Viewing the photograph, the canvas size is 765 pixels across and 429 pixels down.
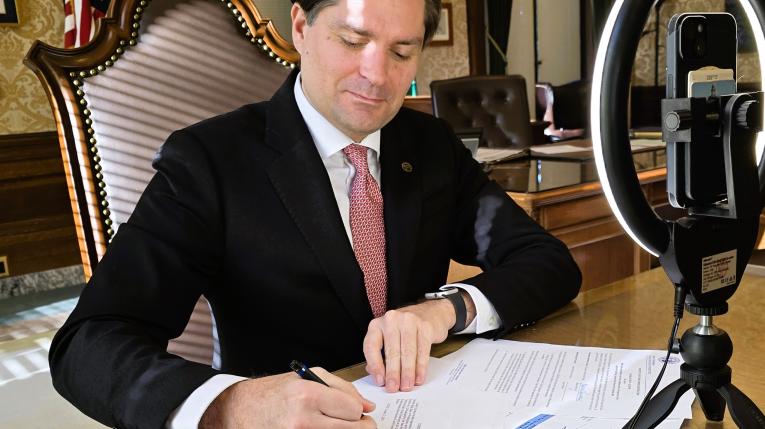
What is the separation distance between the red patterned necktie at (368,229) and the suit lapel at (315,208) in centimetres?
4

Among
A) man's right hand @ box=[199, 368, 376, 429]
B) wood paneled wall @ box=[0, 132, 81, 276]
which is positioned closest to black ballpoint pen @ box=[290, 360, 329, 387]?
man's right hand @ box=[199, 368, 376, 429]

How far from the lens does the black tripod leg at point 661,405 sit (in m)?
0.68

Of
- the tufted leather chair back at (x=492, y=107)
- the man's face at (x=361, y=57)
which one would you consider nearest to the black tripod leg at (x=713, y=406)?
the man's face at (x=361, y=57)

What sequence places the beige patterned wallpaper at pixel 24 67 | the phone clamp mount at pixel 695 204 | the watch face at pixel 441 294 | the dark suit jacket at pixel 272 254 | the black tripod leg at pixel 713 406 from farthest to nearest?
1. the beige patterned wallpaper at pixel 24 67
2. the watch face at pixel 441 294
3. the dark suit jacket at pixel 272 254
4. the black tripod leg at pixel 713 406
5. the phone clamp mount at pixel 695 204

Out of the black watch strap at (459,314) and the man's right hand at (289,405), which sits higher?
the man's right hand at (289,405)

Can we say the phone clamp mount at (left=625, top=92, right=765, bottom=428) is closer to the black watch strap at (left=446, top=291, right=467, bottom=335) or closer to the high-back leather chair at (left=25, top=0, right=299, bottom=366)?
the black watch strap at (left=446, top=291, right=467, bottom=335)

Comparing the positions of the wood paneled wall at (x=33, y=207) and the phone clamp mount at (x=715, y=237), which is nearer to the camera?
the phone clamp mount at (x=715, y=237)

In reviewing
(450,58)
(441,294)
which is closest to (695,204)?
(441,294)

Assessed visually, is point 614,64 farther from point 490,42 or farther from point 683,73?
point 490,42

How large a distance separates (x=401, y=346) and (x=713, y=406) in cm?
36

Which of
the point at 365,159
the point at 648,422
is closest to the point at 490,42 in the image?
the point at 365,159

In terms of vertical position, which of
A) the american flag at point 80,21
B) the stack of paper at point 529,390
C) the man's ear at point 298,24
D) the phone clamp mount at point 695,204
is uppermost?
the american flag at point 80,21

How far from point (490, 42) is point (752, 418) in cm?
657

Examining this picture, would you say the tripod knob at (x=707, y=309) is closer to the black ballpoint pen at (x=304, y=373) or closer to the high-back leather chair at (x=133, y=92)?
the black ballpoint pen at (x=304, y=373)
